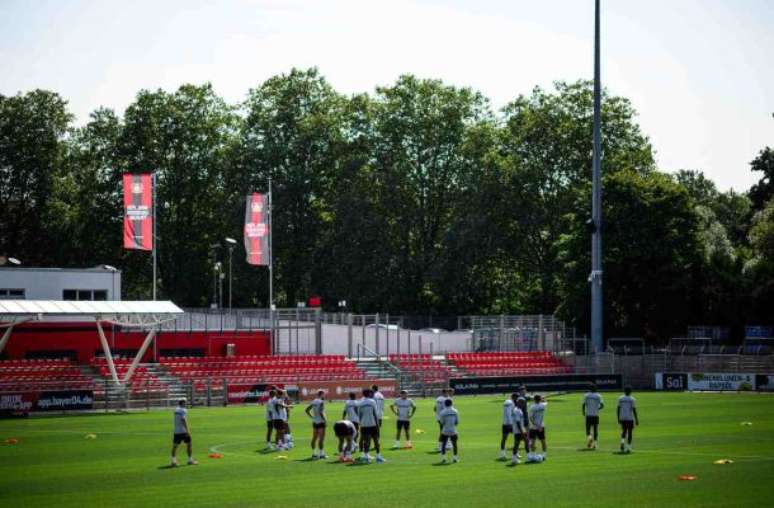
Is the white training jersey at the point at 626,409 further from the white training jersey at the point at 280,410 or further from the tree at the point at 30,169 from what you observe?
the tree at the point at 30,169

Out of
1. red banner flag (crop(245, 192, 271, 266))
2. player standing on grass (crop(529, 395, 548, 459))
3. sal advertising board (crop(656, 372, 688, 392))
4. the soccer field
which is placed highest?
red banner flag (crop(245, 192, 271, 266))

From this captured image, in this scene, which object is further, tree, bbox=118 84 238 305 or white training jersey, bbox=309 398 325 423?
tree, bbox=118 84 238 305

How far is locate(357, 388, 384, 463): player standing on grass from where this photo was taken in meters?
32.8

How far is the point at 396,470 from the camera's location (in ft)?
101

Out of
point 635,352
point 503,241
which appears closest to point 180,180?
point 503,241

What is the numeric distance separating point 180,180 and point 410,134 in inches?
801

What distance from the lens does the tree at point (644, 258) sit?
82062mm

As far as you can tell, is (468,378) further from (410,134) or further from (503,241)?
(410,134)

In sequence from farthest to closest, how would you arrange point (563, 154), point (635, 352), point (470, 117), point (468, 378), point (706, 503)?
point (470, 117)
point (563, 154)
point (635, 352)
point (468, 378)
point (706, 503)

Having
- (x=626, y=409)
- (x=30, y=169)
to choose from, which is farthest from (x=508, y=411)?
(x=30, y=169)

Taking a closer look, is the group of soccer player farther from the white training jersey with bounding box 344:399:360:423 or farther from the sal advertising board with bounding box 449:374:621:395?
the sal advertising board with bounding box 449:374:621:395

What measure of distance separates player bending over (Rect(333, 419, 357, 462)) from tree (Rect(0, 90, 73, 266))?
76.4 m

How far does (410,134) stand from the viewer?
329 ft

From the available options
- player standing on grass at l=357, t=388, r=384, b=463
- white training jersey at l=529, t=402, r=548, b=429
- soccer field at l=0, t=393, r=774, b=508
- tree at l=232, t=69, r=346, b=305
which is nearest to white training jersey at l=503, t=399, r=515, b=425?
white training jersey at l=529, t=402, r=548, b=429
